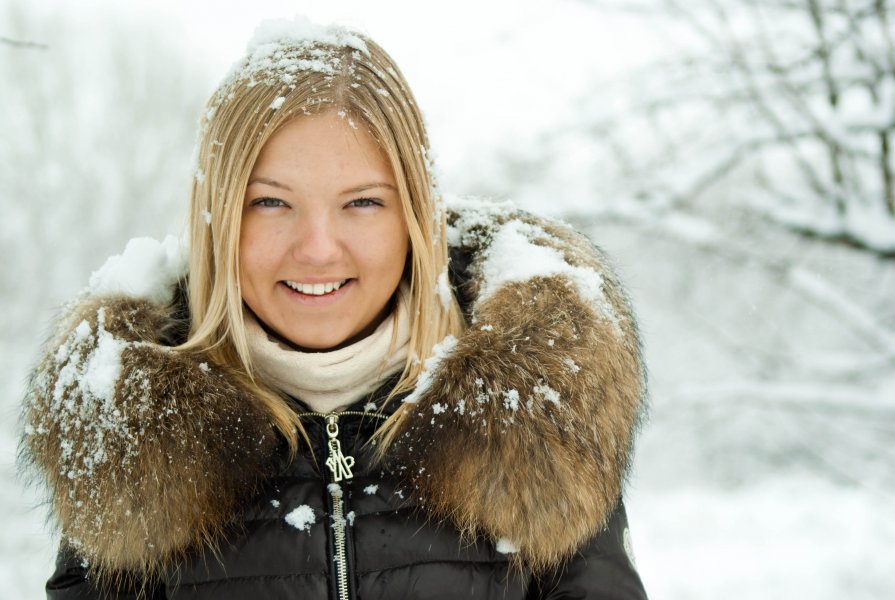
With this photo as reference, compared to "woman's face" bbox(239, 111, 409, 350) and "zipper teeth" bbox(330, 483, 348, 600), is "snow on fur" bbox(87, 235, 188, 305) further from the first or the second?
"zipper teeth" bbox(330, 483, 348, 600)

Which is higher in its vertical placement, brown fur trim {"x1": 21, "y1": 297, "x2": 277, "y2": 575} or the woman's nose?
the woman's nose

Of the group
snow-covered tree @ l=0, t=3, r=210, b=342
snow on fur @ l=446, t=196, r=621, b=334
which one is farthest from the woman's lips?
snow-covered tree @ l=0, t=3, r=210, b=342

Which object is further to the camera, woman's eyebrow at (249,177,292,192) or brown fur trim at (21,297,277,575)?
woman's eyebrow at (249,177,292,192)

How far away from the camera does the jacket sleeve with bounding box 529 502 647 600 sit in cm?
149

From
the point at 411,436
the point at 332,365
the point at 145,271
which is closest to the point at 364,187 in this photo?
the point at 332,365

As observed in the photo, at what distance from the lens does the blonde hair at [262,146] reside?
1.52m

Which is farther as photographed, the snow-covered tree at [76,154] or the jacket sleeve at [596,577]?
the snow-covered tree at [76,154]

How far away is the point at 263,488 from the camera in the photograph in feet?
4.92

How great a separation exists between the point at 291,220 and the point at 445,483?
2.06ft

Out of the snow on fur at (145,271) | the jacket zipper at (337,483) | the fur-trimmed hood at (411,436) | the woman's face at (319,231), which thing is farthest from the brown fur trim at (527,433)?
the snow on fur at (145,271)

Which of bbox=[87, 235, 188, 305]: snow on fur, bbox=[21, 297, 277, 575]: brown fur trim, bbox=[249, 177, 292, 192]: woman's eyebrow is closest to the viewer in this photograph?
bbox=[21, 297, 277, 575]: brown fur trim

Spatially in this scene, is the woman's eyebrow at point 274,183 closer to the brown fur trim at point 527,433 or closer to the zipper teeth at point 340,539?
the brown fur trim at point 527,433

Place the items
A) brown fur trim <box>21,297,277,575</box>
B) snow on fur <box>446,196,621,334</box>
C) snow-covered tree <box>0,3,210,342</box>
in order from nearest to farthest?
1. brown fur trim <box>21,297,277,575</box>
2. snow on fur <box>446,196,621,334</box>
3. snow-covered tree <box>0,3,210,342</box>

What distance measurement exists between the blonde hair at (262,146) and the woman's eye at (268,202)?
0.17 feet
